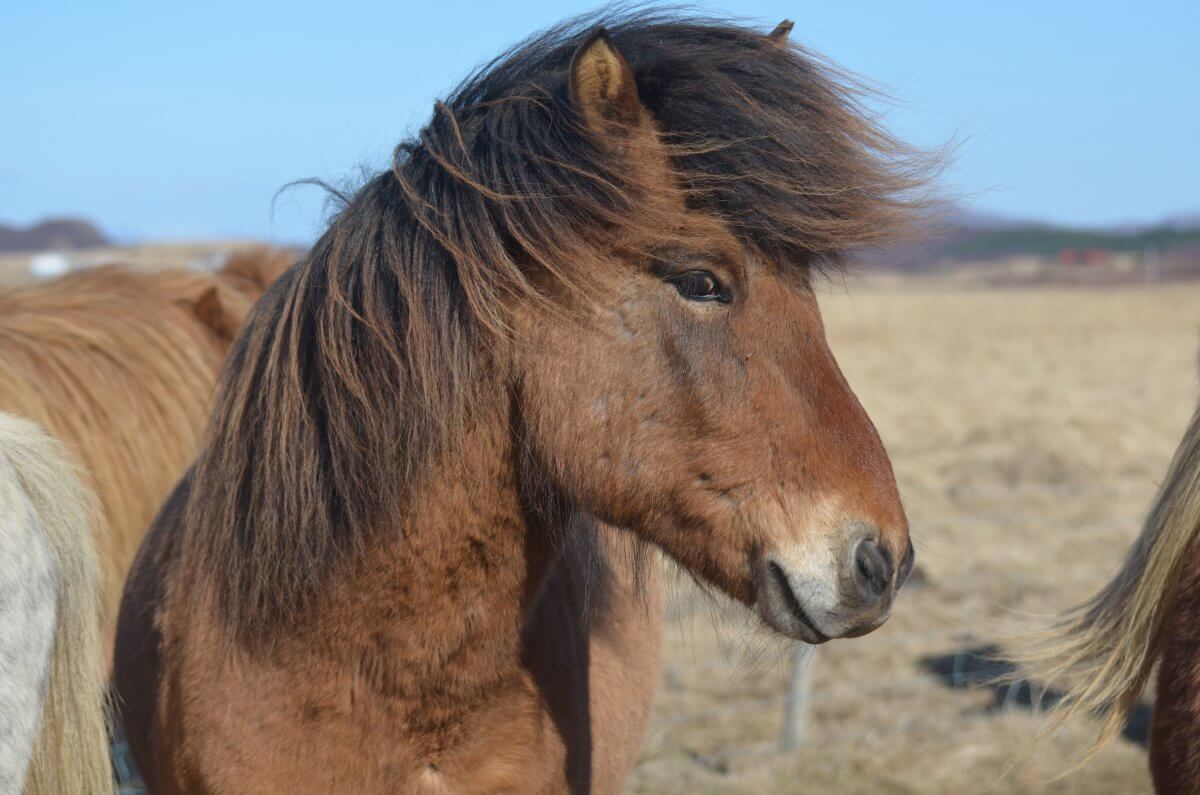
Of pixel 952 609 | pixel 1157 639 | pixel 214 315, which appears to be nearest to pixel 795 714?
pixel 952 609

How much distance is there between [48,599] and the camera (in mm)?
2020

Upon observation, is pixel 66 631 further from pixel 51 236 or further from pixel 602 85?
pixel 51 236

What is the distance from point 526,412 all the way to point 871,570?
0.71 metres

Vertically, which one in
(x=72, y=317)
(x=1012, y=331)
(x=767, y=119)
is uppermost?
(x=767, y=119)

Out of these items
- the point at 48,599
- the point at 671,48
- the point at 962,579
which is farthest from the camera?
the point at 962,579

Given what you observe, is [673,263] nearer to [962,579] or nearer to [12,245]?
[962,579]

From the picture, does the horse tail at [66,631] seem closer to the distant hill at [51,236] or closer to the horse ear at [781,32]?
the horse ear at [781,32]

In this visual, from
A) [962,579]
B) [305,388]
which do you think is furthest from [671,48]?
[962,579]

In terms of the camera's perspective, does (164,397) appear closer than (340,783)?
No

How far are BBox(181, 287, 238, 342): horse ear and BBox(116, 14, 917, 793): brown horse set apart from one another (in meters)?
2.18

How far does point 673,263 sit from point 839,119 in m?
0.47

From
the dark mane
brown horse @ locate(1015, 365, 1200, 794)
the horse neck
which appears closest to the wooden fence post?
brown horse @ locate(1015, 365, 1200, 794)

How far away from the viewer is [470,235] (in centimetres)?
212

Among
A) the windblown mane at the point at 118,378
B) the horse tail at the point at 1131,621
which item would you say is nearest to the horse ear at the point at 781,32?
the horse tail at the point at 1131,621
